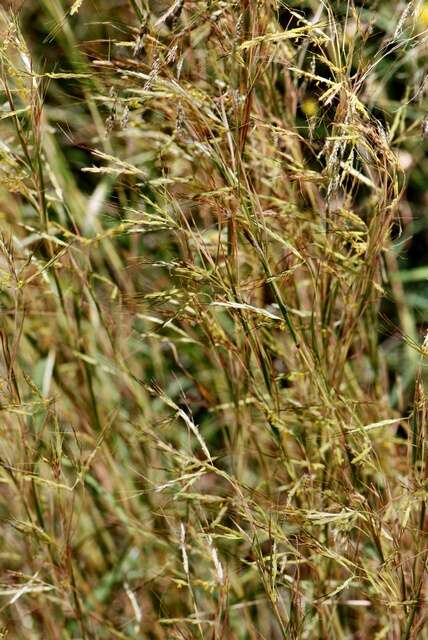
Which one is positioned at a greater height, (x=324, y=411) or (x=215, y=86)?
(x=215, y=86)

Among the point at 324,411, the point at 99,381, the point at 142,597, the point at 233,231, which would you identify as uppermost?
the point at 233,231

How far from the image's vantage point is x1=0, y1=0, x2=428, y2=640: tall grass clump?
0.87m

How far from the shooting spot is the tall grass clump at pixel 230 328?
0.87m

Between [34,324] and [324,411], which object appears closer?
[324,411]

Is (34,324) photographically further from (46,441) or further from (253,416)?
(253,416)

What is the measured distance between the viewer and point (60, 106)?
2121mm

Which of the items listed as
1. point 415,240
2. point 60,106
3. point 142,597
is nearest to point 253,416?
point 142,597

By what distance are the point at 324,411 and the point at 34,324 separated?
0.63 metres

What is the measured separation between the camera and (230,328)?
1.72 meters

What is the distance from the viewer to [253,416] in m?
1.28

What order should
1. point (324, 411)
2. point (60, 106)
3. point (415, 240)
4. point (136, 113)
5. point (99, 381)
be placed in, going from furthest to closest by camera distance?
point (60, 106) → point (415, 240) → point (99, 381) → point (136, 113) → point (324, 411)

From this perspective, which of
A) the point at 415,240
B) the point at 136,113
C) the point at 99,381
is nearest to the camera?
the point at 136,113

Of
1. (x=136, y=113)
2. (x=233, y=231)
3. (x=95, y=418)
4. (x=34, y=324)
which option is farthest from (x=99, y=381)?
(x=233, y=231)

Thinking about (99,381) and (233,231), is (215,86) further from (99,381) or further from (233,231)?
(99,381)
